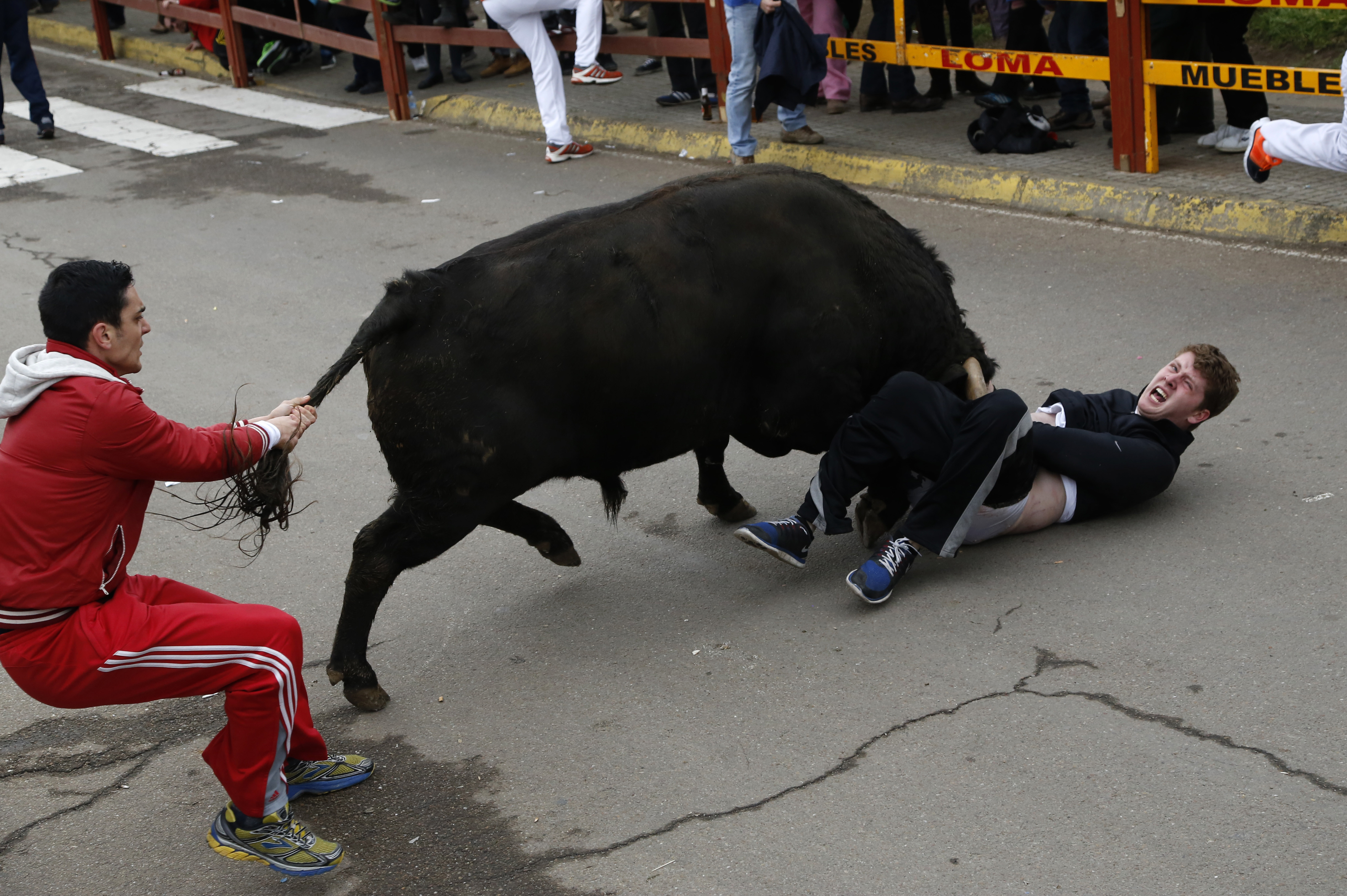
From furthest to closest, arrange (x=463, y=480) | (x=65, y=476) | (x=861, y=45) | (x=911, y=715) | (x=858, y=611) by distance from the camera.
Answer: (x=861, y=45), (x=858, y=611), (x=463, y=480), (x=911, y=715), (x=65, y=476)

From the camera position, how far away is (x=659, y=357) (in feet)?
12.9

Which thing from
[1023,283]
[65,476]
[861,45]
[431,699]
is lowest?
[431,699]

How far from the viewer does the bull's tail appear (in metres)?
3.72

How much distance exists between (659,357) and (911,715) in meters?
1.27

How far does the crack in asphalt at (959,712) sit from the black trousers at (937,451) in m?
0.60

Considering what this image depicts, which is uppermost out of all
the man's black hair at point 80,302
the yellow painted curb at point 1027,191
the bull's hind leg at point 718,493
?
the man's black hair at point 80,302

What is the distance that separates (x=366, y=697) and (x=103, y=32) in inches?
583

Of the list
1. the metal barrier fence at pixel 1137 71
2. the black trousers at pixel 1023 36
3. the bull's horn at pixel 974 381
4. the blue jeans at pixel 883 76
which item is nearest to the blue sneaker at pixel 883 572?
the bull's horn at pixel 974 381

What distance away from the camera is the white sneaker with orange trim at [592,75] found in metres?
10.6

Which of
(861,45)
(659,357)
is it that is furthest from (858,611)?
(861,45)

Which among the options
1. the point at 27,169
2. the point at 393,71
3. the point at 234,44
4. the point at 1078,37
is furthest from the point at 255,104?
the point at 1078,37

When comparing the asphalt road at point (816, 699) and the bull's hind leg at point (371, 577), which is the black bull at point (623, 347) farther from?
the asphalt road at point (816, 699)

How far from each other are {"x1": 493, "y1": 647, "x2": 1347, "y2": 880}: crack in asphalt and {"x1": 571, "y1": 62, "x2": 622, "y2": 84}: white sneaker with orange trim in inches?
312

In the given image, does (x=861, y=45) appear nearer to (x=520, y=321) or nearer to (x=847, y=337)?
(x=847, y=337)
